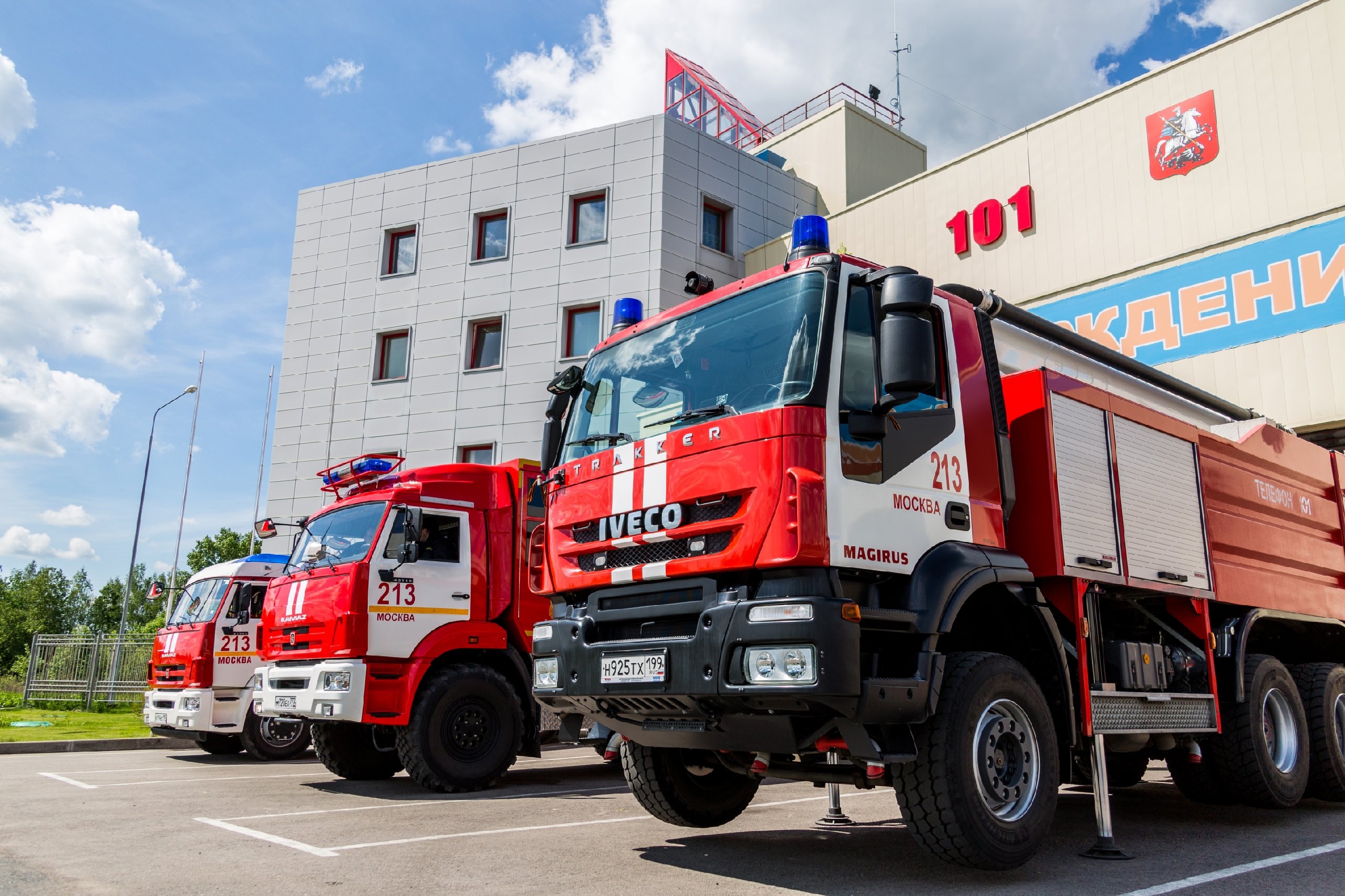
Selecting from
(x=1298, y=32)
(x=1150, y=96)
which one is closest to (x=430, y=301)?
(x=1150, y=96)

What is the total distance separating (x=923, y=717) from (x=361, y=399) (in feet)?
74.2

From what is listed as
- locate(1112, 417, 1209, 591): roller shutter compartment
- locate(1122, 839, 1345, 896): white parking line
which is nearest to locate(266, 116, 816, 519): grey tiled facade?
locate(1112, 417, 1209, 591): roller shutter compartment

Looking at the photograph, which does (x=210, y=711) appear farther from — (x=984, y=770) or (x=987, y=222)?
(x=987, y=222)

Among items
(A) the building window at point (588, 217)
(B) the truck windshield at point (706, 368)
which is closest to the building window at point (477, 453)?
(A) the building window at point (588, 217)

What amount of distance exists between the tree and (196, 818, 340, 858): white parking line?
67.7 metres

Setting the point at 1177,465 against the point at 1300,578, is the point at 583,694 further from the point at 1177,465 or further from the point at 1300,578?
the point at 1300,578

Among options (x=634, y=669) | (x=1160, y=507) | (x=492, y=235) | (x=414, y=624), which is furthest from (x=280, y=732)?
(x=492, y=235)

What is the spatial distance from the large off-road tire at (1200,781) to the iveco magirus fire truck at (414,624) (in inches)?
215

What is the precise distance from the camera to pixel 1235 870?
5047 millimetres

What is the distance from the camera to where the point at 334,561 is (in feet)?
29.9

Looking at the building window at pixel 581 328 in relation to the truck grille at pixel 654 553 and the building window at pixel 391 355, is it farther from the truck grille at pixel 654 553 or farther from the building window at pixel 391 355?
the truck grille at pixel 654 553

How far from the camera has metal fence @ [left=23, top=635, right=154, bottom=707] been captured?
20.8 m

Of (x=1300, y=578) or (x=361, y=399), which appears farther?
(x=361, y=399)

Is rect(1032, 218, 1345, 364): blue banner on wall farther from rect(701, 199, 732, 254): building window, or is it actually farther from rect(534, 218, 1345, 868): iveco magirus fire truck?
rect(701, 199, 732, 254): building window
